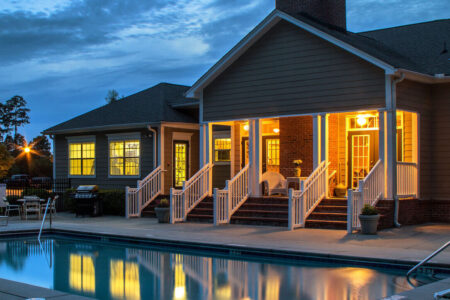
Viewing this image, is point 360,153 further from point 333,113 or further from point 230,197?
point 230,197

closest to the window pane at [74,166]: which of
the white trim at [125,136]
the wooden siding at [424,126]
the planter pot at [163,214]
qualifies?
the white trim at [125,136]

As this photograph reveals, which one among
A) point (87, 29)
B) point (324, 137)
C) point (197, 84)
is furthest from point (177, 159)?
point (87, 29)

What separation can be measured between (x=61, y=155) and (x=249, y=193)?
404 inches

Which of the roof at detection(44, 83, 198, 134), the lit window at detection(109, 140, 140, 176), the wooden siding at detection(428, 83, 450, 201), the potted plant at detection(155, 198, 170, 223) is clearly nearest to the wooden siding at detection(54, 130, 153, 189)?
the lit window at detection(109, 140, 140, 176)

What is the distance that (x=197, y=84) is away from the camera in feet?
55.3

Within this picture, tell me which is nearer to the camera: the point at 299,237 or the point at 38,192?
the point at 299,237

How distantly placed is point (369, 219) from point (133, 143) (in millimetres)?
10675

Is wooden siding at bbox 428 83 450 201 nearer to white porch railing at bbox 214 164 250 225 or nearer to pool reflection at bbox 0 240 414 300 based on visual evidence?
white porch railing at bbox 214 164 250 225

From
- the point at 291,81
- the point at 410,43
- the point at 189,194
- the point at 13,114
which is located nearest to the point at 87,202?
the point at 189,194

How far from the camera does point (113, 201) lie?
1909cm

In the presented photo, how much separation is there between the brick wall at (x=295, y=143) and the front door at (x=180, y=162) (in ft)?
14.4

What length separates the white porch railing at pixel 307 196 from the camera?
535 inches

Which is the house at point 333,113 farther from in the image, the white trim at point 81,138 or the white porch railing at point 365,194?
the white trim at point 81,138

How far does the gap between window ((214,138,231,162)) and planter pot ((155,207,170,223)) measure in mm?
4412
